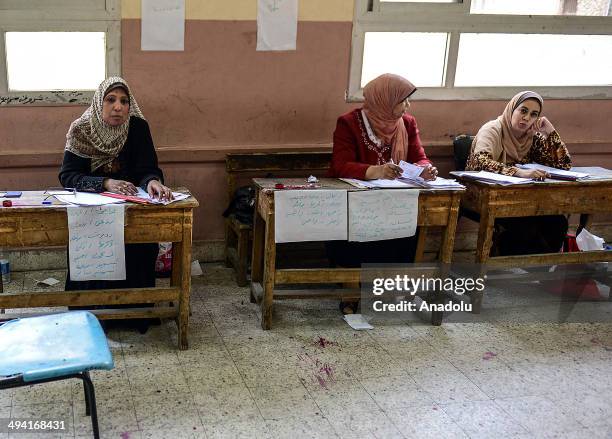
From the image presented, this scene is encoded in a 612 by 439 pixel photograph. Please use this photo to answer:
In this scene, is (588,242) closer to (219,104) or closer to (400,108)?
(400,108)

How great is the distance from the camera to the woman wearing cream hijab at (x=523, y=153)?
12.7 ft

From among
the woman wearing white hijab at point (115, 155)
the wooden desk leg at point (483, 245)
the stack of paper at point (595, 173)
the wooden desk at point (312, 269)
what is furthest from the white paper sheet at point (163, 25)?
the stack of paper at point (595, 173)

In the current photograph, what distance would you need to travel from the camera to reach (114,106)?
313 cm

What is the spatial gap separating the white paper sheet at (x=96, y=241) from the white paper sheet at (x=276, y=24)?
63.9 inches

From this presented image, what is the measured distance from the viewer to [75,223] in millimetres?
2762

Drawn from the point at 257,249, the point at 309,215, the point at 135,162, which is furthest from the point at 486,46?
the point at 135,162

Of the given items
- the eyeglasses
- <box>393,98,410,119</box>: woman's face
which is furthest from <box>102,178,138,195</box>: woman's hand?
<box>393,98,410,119</box>: woman's face

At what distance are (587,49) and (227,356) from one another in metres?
3.38

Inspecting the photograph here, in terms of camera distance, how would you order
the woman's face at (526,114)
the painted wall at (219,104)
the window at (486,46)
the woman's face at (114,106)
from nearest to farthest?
the woman's face at (114,106) < the painted wall at (219,104) < the woman's face at (526,114) < the window at (486,46)

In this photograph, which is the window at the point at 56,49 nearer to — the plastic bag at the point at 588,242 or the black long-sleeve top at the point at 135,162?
the black long-sleeve top at the point at 135,162

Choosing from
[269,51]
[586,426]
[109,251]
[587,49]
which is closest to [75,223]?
[109,251]

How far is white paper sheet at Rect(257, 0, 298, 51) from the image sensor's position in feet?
12.7

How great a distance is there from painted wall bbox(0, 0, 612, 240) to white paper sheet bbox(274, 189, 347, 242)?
1.01 m

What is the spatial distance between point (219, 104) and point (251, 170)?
44 cm
